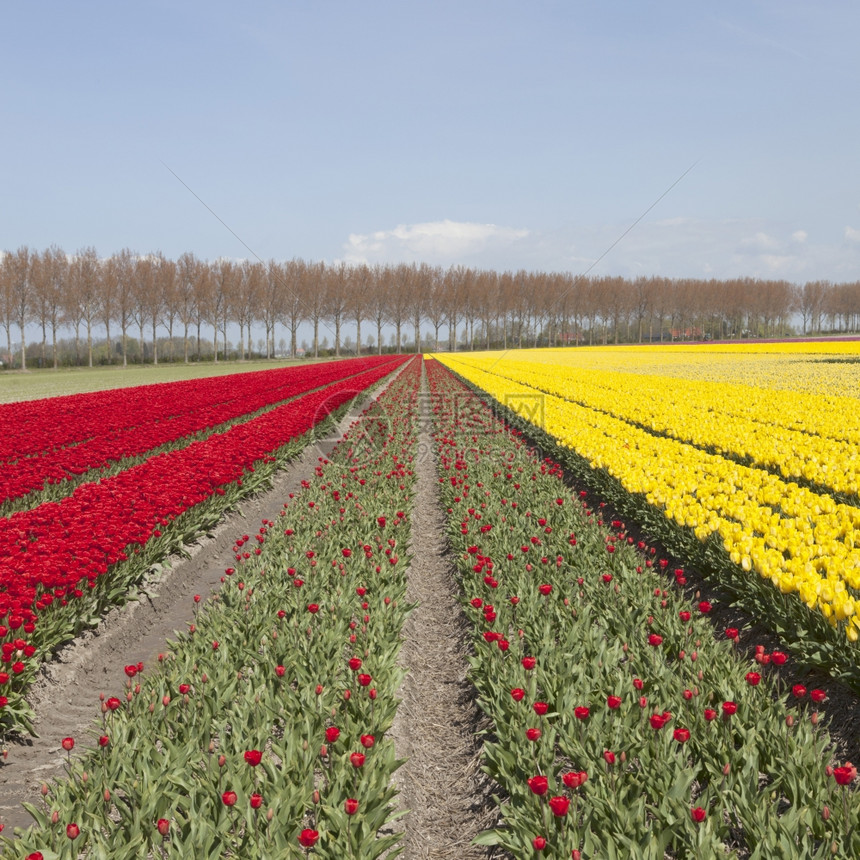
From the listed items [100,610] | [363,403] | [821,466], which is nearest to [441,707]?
[100,610]

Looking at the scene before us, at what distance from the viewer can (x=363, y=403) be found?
21938 mm

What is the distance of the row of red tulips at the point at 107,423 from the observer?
927cm

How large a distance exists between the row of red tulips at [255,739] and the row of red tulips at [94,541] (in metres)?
0.80

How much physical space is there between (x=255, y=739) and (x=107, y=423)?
13.0 m

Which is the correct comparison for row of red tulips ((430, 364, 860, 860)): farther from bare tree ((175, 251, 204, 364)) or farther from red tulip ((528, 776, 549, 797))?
bare tree ((175, 251, 204, 364))

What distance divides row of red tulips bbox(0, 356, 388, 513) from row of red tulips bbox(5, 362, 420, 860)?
5721 millimetres

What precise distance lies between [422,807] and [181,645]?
2219 mm

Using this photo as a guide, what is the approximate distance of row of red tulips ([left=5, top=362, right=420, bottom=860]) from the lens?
2525 millimetres

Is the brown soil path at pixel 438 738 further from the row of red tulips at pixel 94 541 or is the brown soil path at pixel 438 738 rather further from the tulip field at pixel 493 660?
the row of red tulips at pixel 94 541

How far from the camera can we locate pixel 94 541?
5.18 m

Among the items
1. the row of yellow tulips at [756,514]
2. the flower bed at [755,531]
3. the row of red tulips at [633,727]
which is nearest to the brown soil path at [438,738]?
the row of red tulips at [633,727]

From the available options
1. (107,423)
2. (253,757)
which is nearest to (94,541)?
(253,757)

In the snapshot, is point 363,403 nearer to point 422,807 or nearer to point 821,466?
point 821,466

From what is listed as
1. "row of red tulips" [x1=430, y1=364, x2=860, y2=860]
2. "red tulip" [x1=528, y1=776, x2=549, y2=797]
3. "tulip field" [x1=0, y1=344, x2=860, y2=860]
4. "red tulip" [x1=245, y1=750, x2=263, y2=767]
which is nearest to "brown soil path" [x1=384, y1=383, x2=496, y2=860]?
"tulip field" [x1=0, y1=344, x2=860, y2=860]
